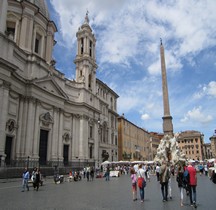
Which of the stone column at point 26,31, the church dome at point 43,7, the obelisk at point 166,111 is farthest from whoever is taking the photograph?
the church dome at point 43,7

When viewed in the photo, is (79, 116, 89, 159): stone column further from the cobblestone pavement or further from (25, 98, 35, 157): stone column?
the cobblestone pavement

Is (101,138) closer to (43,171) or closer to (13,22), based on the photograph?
(43,171)

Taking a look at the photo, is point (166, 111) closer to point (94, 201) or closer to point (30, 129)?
point (30, 129)

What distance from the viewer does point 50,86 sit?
3006cm

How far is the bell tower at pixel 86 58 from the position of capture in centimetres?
3897

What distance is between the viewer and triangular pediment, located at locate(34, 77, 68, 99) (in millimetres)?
28153

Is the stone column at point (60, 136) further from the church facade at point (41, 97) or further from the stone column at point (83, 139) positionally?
the stone column at point (83, 139)

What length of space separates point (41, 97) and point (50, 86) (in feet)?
8.16

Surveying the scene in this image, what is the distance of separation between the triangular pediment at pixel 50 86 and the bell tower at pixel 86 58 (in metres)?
6.92

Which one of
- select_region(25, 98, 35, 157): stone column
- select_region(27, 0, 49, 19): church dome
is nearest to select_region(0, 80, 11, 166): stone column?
select_region(25, 98, 35, 157): stone column

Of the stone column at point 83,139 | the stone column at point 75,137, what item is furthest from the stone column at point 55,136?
the stone column at point 83,139

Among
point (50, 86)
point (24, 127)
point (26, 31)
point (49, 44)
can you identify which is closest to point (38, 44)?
point (49, 44)

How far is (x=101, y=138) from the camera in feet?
142

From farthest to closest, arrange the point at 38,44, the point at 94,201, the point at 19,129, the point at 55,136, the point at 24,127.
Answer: the point at 38,44, the point at 55,136, the point at 24,127, the point at 19,129, the point at 94,201
